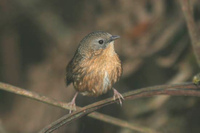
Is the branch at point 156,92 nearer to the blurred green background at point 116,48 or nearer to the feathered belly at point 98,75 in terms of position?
the feathered belly at point 98,75

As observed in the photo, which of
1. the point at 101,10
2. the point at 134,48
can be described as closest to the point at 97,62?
the point at 134,48

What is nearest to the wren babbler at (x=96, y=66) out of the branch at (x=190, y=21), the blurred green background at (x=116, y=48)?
the branch at (x=190, y=21)

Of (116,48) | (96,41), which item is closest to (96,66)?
(96,41)

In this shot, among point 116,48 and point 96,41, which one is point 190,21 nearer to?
point 96,41

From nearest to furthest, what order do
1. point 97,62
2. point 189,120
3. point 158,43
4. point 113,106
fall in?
point 97,62, point 158,43, point 189,120, point 113,106

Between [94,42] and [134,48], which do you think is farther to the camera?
[134,48]

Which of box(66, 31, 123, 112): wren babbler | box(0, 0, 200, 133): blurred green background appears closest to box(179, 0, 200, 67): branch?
box(66, 31, 123, 112): wren babbler

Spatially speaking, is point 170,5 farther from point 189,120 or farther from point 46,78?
point 46,78
